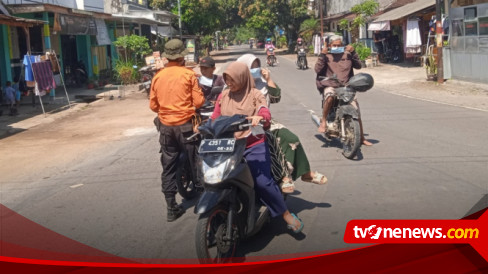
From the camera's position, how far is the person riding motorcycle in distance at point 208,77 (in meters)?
5.76

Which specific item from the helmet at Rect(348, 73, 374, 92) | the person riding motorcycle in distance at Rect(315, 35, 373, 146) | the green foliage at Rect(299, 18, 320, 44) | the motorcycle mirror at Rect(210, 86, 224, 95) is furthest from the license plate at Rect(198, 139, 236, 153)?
the green foliage at Rect(299, 18, 320, 44)

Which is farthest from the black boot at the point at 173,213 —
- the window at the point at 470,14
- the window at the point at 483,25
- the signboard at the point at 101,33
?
the signboard at the point at 101,33

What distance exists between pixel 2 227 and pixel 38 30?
51.8ft

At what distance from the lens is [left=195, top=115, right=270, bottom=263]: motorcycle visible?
3.50m

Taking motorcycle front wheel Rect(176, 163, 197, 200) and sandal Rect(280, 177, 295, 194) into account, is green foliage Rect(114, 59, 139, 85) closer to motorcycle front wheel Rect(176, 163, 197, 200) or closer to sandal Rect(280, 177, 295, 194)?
motorcycle front wheel Rect(176, 163, 197, 200)

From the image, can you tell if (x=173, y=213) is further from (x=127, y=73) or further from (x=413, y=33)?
(x=413, y=33)

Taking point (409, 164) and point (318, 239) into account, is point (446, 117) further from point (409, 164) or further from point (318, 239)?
point (318, 239)

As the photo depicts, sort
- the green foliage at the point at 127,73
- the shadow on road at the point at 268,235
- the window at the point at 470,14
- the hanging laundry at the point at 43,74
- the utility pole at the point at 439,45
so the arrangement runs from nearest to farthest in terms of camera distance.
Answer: the shadow on road at the point at 268,235 < the hanging laundry at the point at 43,74 < the window at the point at 470,14 < the utility pole at the point at 439,45 < the green foliage at the point at 127,73

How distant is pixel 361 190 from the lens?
5473 mm

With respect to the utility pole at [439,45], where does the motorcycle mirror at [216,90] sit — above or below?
below

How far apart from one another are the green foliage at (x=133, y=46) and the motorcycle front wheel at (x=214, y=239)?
747 inches

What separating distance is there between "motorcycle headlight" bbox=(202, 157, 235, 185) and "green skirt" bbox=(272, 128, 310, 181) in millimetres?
903

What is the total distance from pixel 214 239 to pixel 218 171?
1.60 ft

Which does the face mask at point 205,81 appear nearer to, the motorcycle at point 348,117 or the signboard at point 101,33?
the motorcycle at point 348,117
